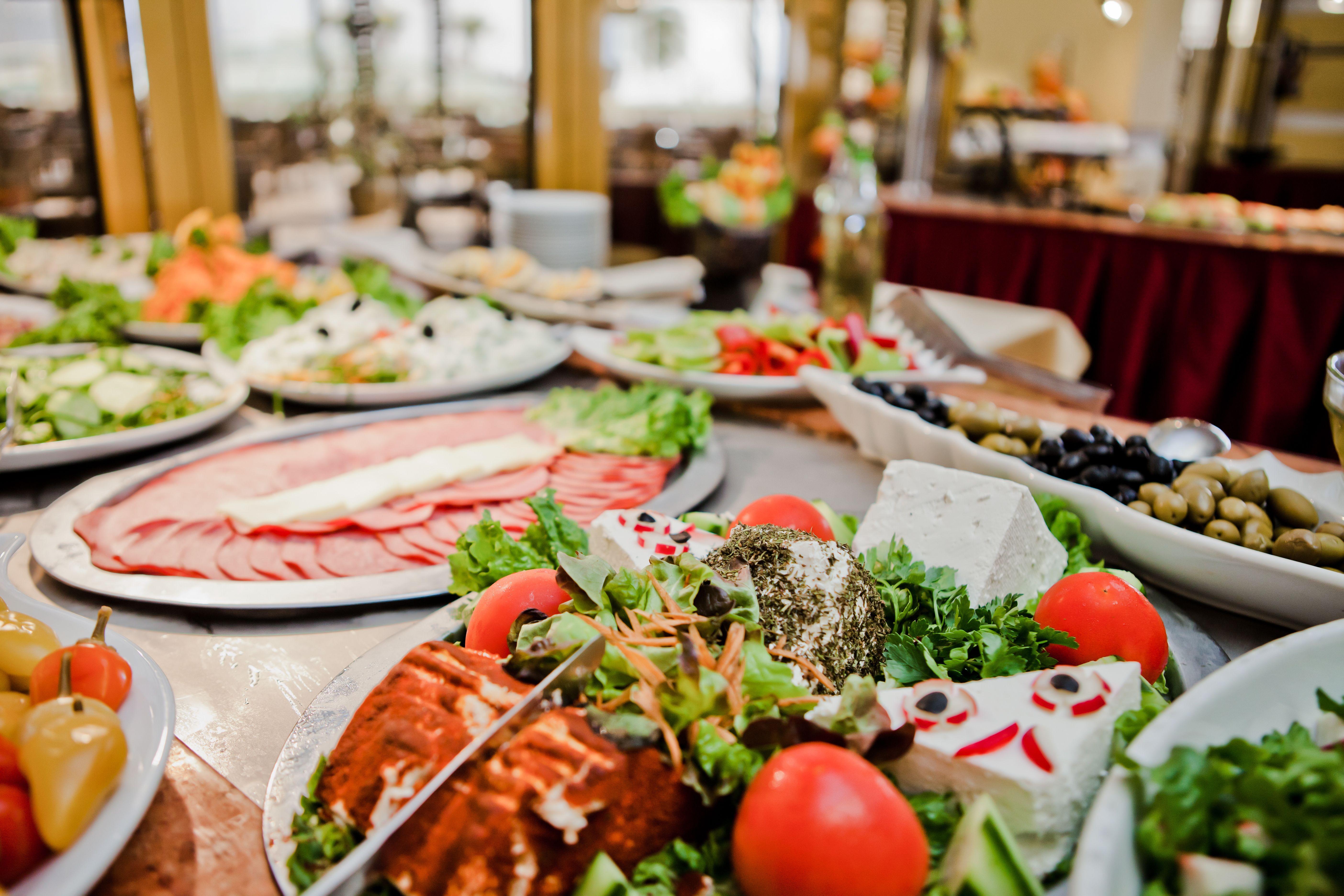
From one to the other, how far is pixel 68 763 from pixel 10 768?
0.21 ft

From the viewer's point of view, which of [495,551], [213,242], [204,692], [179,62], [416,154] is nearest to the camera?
[204,692]

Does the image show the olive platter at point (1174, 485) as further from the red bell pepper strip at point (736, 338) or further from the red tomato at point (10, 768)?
the red tomato at point (10, 768)

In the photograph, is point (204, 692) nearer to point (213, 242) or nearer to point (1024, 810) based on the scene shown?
point (1024, 810)

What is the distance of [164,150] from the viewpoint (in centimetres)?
371

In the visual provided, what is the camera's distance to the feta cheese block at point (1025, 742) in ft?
2.10

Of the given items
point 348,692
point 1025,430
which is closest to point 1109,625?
point 1025,430

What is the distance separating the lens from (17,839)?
571 millimetres

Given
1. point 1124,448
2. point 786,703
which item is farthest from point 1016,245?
point 786,703

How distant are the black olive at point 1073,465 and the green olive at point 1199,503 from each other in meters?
0.13

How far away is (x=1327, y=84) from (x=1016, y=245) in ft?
23.1

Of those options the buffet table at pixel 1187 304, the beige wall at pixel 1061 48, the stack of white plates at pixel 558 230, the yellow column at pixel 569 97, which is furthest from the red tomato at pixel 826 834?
the beige wall at pixel 1061 48

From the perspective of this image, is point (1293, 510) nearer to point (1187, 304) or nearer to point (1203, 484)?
point (1203, 484)

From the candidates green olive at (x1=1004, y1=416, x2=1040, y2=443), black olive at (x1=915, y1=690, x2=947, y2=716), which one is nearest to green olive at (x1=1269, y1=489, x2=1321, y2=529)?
green olive at (x1=1004, y1=416, x2=1040, y2=443)

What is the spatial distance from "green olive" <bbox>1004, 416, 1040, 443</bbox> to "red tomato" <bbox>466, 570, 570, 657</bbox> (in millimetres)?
850
